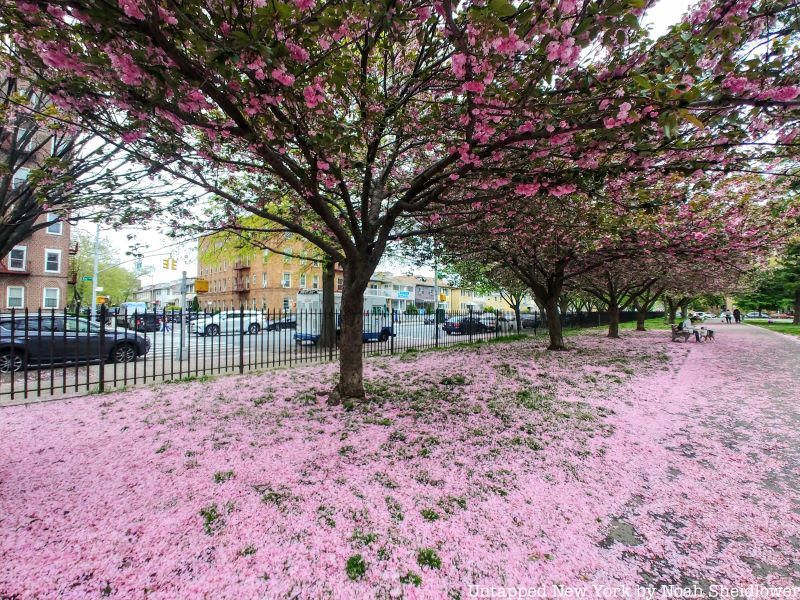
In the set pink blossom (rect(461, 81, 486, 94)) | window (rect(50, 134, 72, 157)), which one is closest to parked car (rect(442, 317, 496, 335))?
pink blossom (rect(461, 81, 486, 94))

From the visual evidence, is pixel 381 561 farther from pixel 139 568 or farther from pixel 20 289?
pixel 20 289

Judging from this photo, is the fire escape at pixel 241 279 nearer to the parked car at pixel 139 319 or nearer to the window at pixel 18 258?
the window at pixel 18 258

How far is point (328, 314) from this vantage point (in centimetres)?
1290

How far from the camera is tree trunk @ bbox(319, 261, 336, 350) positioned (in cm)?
1290

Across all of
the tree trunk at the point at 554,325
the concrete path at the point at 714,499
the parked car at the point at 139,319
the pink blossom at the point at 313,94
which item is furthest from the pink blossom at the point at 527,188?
the tree trunk at the point at 554,325

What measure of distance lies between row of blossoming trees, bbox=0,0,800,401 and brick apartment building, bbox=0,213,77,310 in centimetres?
2870

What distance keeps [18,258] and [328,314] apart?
26.7 metres

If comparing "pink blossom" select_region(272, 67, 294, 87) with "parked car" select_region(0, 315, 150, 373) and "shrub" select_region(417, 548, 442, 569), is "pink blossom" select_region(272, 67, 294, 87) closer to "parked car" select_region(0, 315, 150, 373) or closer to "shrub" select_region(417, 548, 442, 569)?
"shrub" select_region(417, 548, 442, 569)

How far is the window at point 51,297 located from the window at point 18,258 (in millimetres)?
2072

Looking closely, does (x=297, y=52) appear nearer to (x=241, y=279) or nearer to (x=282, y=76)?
(x=282, y=76)

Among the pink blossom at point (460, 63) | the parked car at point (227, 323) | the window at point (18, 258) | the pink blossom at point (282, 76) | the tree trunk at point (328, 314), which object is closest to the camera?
the pink blossom at point (282, 76)

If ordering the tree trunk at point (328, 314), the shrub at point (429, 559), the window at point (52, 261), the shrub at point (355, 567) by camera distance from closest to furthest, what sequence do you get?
1. the shrub at point (355, 567)
2. the shrub at point (429, 559)
3. the tree trunk at point (328, 314)
4. the window at point (52, 261)

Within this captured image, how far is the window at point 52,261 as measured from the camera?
2522 centimetres

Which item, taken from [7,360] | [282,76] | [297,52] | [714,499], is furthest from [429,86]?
[7,360]
